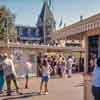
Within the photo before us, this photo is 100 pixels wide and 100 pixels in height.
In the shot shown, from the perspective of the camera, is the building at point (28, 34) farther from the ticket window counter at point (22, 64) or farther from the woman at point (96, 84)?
the woman at point (96, 84)

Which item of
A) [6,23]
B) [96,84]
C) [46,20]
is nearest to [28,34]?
[46,20]

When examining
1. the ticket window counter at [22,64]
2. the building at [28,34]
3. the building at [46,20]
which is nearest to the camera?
the ticket window counter at [22,64]

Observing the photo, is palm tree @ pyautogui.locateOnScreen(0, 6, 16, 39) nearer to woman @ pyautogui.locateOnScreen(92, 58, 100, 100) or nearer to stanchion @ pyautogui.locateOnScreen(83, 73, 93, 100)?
stanchion @ pyautogui.locateOnScreen(83, 73, 93, 100)

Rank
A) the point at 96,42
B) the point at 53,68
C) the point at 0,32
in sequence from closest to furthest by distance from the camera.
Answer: the point at 96,42 < the point at 53,68 < the point at 0,32

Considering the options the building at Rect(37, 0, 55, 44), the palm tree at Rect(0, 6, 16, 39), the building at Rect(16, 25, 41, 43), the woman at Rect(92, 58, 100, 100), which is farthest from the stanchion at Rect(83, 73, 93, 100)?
the building at Rect(37, 0, 55, 44)

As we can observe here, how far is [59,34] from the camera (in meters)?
21.0

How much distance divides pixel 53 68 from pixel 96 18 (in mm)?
12851

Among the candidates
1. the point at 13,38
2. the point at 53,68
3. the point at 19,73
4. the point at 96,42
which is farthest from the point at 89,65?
the point at 13,38

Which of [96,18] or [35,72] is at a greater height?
[96,18]

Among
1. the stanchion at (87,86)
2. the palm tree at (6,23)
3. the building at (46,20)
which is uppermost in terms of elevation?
the building at (46,20)

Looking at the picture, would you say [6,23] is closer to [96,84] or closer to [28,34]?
[28,34]

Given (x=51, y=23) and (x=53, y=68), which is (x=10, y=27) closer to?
(x=53, y=68)

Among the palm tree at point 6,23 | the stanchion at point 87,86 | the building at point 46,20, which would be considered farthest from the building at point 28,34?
the stanchion at point 87,86

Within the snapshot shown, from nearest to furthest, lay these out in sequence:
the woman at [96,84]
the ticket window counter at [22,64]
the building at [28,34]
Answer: the woman at [96,84], the ticket window counter at [22,64], the building at [28,34]
